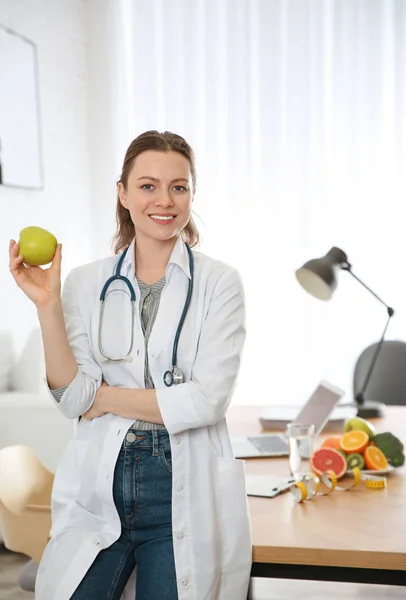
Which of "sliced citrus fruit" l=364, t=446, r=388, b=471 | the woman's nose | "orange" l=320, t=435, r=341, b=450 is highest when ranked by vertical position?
the woman's nose

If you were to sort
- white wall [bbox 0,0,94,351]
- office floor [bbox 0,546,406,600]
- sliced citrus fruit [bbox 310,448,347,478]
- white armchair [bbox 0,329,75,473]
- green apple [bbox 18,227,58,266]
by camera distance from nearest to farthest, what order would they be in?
green apple [bbox 18,227,58,266] < sliced citrus fruit [bbox 310,448,347,478] < office floor [bbox 0,546,406,600] < white armchair [bbox 0,329,75,473] < white wall [bbox 0,0,94,351]

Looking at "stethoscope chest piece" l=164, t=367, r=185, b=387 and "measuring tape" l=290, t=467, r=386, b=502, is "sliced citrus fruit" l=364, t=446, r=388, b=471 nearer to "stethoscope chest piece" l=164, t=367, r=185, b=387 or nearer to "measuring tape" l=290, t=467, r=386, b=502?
"measuring tape" l=290, t=467, r=386, b=502

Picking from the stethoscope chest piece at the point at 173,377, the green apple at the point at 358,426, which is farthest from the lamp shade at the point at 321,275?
the stethoscope chest piece at the point at 173,377

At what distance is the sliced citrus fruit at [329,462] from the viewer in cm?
182

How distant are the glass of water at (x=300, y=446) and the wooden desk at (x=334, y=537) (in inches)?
5.2

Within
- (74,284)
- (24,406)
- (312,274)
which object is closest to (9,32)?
(24,406)

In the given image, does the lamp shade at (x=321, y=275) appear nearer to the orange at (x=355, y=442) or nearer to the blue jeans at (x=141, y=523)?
the orange at (x=355, y=442)

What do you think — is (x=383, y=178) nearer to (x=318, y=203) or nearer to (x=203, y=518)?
(x=318, y=203)

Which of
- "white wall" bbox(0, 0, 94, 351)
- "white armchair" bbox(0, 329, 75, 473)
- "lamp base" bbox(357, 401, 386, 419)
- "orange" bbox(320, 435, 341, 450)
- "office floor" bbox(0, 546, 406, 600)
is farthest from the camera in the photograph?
"white wall" bbox(0, 0, 94, 351)

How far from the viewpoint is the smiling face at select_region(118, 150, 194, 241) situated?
5.13 feet

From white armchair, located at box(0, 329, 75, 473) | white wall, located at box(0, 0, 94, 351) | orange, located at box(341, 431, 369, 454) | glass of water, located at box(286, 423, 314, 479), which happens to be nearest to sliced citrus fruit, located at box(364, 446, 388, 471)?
orange, located at box(341, 431, 369, 454)

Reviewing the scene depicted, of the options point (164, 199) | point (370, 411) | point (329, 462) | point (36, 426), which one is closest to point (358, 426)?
point (329, 462)

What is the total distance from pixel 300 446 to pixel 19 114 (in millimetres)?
2723

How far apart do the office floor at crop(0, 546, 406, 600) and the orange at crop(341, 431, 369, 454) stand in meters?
0.95
